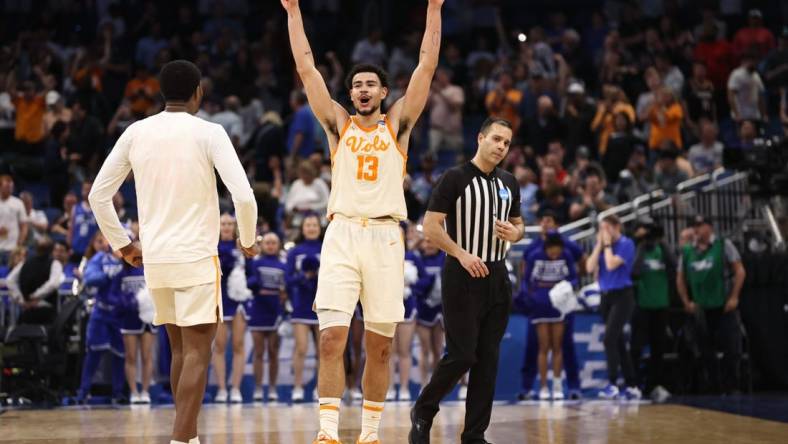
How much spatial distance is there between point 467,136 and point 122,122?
579 centimetres

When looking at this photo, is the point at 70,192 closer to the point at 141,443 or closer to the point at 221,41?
the point at 221,41

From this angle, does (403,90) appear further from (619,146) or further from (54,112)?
(54,112)

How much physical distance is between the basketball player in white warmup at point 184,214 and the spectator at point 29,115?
12632 millimetres

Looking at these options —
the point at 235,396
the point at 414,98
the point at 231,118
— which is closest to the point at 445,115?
the point at 231,118

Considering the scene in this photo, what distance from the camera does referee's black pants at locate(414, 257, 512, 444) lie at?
8.00m

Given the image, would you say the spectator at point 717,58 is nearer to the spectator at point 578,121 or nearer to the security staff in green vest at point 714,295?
the spectator at point 578,121

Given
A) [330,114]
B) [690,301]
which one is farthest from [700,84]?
[330,114]

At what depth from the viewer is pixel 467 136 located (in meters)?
20.6

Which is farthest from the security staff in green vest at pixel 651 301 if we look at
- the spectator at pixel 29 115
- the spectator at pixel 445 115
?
the spectator at pixel 29 115

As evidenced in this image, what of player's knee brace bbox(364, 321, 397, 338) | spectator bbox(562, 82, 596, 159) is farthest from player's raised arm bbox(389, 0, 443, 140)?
spectator bbox(562, 82, 596, 159)

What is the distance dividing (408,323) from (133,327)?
126 inches

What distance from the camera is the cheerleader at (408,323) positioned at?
14180mm

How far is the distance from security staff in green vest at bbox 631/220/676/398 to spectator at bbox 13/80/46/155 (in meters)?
9.83

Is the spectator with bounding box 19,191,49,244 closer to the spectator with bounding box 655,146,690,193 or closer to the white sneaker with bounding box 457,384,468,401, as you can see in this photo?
the white sneaker with bounding box 457,384,468,401
